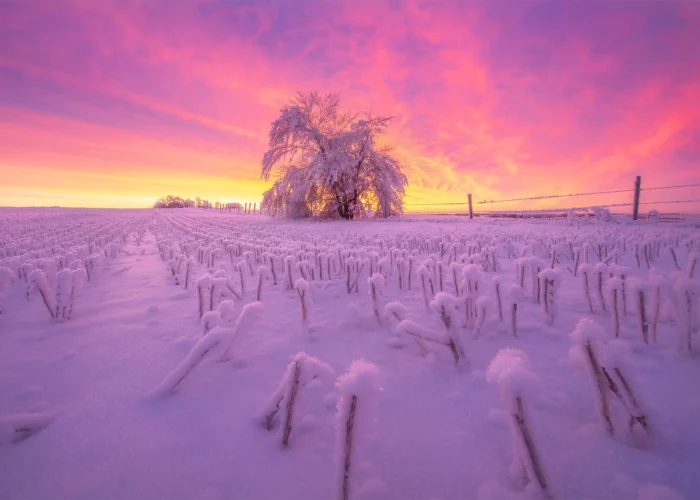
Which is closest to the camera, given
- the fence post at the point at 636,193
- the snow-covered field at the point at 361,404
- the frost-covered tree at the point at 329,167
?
the snow-covered field at the point at 361,404

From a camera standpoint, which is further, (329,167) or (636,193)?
(329,167)

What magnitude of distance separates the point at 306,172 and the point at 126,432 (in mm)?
19211

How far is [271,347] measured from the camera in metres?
2.10

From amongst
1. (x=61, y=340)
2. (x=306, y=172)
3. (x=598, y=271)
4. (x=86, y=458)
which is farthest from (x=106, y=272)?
(x=306, y=172)

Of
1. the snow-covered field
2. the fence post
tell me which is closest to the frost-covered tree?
the fence post

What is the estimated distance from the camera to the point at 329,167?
62.2 ft

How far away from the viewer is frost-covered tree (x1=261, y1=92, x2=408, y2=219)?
64.3ft

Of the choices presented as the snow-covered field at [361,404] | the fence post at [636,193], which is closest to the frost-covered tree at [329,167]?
the fence post at [636,193]

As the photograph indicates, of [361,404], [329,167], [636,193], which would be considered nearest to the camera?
[361,404]

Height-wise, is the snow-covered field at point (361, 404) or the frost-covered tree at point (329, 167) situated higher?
the frost-covered tree at point (329, 167)

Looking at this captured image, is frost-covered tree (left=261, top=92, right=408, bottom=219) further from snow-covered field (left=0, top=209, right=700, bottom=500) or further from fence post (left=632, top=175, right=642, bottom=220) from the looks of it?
snow-covered field (left=0, top=209, right=700, bottom=500)

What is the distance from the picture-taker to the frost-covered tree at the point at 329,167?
1959cm

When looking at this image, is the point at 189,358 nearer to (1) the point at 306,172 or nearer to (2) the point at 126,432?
(2) the point at 126,432

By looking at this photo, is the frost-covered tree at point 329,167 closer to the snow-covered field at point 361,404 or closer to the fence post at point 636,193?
the fence post at point 636,193
